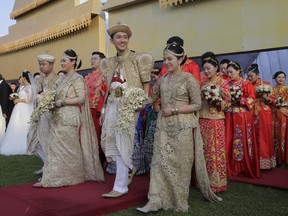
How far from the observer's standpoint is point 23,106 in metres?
9.04

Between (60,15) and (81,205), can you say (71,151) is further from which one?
(60,15)

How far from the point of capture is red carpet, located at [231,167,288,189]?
5104 millimetres

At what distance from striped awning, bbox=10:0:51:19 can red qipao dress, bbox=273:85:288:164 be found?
34.9 feet

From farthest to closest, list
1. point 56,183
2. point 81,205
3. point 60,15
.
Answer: point 60,15 < point 56,183 < point 81,205

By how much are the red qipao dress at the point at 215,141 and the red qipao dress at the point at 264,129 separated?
1.90m

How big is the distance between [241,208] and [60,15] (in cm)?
1115

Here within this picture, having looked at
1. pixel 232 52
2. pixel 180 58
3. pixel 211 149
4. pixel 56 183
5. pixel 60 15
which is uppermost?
pixel 60 15

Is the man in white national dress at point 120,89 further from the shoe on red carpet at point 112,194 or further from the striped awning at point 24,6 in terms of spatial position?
the striped awning at point 24,6

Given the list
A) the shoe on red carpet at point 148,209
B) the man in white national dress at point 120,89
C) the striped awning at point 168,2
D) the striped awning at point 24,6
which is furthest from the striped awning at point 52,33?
the shoe on red carpet at point 148,209

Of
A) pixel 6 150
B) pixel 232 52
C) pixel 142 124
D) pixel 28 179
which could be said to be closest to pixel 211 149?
pixel 142 124

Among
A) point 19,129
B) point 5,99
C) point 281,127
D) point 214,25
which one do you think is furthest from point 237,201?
point 5,99

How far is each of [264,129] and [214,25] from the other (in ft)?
9.11

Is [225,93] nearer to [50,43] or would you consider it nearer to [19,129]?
[19,129]

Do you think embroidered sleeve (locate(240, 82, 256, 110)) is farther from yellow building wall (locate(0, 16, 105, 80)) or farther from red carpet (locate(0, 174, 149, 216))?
yellow building wall (locate(0, 16, 105, 80))
